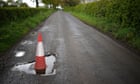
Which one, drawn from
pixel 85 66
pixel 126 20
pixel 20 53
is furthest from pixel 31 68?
pixel 126 20

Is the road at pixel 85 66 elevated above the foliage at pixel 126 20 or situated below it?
below

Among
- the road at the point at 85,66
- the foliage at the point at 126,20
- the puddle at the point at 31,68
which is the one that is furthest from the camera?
the foliage at the point at 126,20

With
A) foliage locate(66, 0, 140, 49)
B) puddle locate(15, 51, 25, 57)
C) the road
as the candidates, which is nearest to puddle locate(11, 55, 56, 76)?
the road

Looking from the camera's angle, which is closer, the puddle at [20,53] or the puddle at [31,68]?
the puddle at [31,68]

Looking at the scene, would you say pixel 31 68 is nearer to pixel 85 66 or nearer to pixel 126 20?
pixel 85 66

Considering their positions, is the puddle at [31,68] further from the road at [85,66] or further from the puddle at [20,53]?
the puddle at [20,53]

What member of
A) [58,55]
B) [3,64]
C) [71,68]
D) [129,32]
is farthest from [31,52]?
[129,32]

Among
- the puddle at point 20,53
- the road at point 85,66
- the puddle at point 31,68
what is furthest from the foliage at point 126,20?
the puddle at point 20,53

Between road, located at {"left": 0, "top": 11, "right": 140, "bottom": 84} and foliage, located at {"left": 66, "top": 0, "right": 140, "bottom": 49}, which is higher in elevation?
foliage, located at {"left": 66, "top": 0, "right": 140, "bottom": 49}

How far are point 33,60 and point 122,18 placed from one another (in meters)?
8.83

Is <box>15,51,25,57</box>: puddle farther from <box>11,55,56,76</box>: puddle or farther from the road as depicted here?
<box>11,55,56,76</box>: puddle

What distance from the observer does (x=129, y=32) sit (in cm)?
1320

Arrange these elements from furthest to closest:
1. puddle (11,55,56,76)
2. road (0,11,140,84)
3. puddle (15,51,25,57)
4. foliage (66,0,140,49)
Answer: foliage (66,0,140,49) → puddle (15,51,25,57) → puddle (11,55,56,76) → road (0,11,140,84)

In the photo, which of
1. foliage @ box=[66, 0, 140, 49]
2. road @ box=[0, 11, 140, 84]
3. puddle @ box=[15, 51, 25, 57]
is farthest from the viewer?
foliage @ box=[66, 0, 140, 49]
